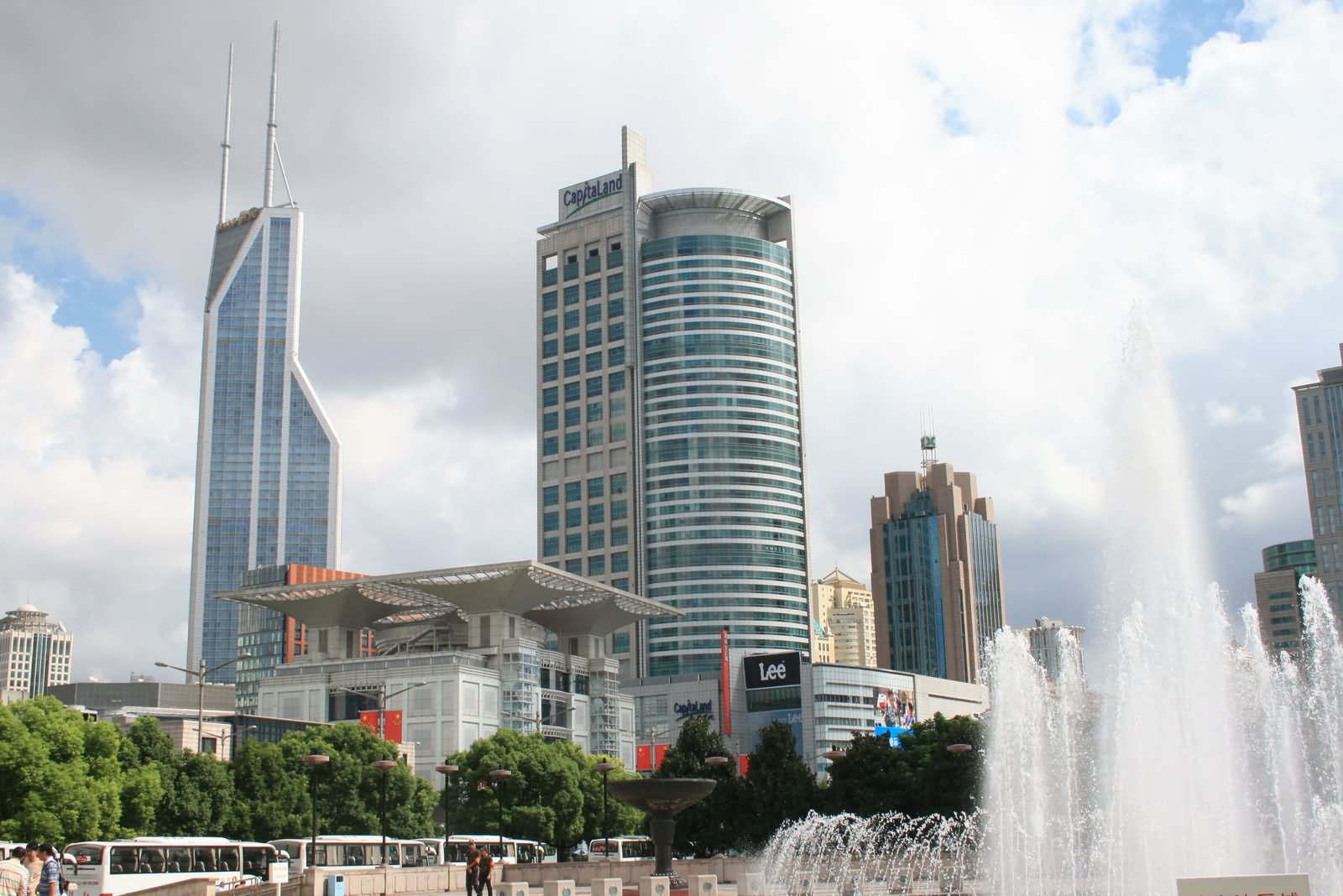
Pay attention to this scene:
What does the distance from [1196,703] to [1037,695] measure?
9912mm

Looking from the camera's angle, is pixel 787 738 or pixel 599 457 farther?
pixel 599 457

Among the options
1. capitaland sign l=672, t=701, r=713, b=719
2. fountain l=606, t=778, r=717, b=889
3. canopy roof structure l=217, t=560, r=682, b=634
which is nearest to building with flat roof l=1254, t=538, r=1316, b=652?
capitaland sign l=672, t=701, r=713, b=719

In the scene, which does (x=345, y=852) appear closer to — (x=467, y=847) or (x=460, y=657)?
(x=467, y=847)

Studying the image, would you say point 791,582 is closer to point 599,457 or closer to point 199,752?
point 599,457

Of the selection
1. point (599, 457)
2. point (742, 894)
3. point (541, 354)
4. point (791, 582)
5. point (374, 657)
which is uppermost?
point (541, 354)

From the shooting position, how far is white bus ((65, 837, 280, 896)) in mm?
39156

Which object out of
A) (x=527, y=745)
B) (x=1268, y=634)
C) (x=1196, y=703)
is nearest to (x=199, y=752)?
(x=527, y=745)

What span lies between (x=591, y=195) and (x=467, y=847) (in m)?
115

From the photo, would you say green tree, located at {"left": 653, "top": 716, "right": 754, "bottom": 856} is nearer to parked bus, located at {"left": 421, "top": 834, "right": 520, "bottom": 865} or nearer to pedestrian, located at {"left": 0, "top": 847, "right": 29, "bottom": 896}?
parked bus, located at {"left": 421, "top": 834, "right": 520, "bottom": 865}

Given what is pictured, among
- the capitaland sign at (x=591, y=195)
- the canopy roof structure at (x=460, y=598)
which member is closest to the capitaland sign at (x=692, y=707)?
the canopy roof structure at (x=460, y=598)

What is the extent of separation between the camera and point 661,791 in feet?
118

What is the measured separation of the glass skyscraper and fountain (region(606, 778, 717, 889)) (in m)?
104

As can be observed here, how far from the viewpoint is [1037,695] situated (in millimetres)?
41469

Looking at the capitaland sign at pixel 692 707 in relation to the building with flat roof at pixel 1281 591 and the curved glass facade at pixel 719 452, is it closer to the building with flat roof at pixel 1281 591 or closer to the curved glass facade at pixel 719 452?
the curved glass facade at pixel 719 452
